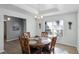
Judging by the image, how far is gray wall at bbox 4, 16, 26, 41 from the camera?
54.6 inches

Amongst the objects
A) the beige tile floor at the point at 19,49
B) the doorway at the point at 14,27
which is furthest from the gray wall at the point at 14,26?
the beige tile floor at the point at 19,49

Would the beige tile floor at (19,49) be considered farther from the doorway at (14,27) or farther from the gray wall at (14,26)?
the gray wall at (14,26)

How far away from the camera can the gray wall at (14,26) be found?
1.39 m

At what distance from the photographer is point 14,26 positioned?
4.66ft

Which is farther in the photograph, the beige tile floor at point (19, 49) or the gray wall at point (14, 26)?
the gray wall at point (14, 26)

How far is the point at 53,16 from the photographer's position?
1729 millimetres

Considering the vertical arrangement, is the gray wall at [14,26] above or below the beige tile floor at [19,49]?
above

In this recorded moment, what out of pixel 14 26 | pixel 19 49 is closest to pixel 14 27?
pixel 14 26

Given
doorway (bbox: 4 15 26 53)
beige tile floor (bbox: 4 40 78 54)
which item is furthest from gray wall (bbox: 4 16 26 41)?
beige tile floor (bbox: 4 40 78 54)

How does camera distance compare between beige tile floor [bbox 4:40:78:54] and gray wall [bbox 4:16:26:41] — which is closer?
beige tile floor [bbox 4:40:78:54]

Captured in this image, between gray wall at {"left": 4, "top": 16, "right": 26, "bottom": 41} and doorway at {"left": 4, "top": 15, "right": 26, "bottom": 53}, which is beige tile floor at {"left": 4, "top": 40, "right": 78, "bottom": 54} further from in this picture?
gray wall at {"left": 4, "top": 16, "right": 26, "bottom": 41}
